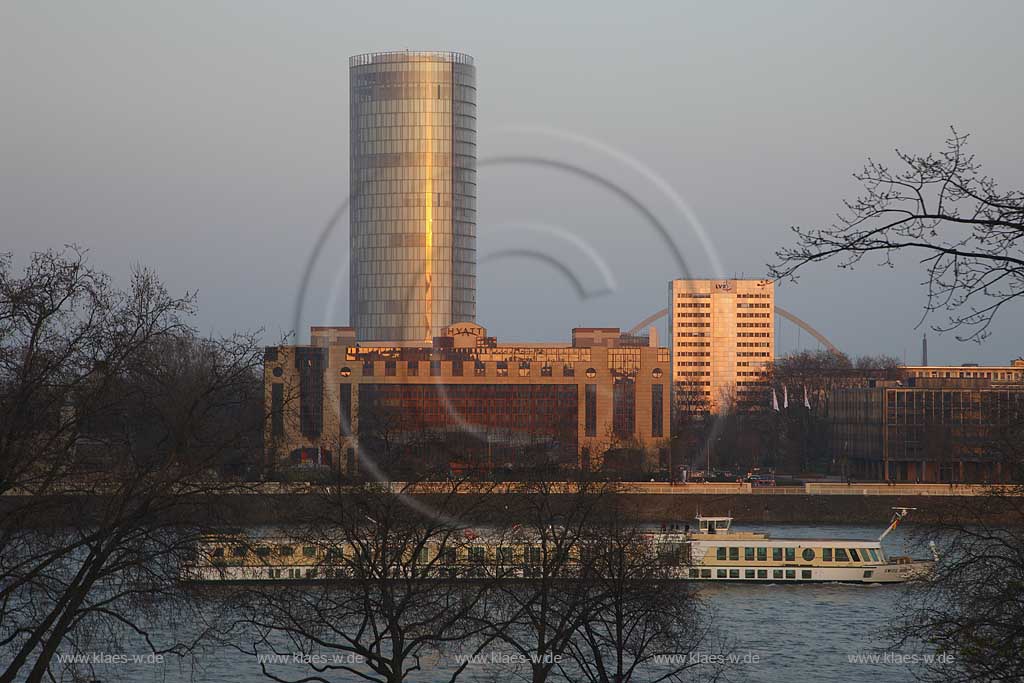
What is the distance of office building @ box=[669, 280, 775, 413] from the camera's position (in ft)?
627

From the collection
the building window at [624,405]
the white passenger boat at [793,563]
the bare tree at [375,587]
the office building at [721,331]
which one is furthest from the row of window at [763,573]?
the office building at [721,331]

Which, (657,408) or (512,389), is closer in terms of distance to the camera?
(512,389)

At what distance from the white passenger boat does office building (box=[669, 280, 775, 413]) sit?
140096 millimetres

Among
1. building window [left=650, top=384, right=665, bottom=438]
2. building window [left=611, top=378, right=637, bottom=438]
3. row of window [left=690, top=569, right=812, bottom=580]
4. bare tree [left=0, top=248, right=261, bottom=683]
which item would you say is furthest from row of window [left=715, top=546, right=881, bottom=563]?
building window [left=650, top=384, right=665, bottom=438]

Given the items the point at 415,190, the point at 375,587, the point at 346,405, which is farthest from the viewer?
the point at 415,190

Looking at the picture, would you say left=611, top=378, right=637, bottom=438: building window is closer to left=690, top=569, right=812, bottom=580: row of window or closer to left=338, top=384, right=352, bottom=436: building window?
left=338, top=384, right=352, bottom=436: building window

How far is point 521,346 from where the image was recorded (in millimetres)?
99562

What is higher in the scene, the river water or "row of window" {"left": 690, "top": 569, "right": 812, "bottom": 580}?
"row of window" {"left": 690, "top": 569, "right": 812, "bottom": 580}

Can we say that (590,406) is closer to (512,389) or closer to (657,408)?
(657,408)

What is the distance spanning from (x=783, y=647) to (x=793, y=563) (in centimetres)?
1405

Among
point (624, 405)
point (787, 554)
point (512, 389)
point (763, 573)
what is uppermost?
point (512, 389)

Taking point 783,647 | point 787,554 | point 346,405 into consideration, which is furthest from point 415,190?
point 783,647

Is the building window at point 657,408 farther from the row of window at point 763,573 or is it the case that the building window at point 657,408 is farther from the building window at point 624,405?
the row of window at point 763,573

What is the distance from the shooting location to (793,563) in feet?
156
